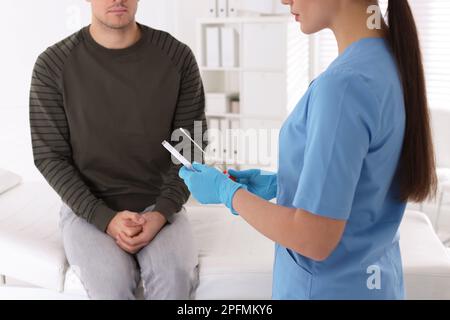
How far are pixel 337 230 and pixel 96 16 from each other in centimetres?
115

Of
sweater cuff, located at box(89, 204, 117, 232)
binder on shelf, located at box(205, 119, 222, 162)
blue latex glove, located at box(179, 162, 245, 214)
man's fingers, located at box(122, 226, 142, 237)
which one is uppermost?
blue latex glove, located at box(179, 162, 245, 214)

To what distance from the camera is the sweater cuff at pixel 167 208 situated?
1.71 metres

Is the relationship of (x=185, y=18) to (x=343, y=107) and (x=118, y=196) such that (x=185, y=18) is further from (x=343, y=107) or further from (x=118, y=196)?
(x=343, y=107)

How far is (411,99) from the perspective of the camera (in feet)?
3.20

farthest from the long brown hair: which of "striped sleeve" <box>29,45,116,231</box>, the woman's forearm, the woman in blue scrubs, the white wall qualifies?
the white wall

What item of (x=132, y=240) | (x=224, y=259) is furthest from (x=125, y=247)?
(x=224, y=259)

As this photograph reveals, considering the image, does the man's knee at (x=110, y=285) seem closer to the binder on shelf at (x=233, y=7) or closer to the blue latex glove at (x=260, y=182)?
the blue latex glove at (x=260, y=182)

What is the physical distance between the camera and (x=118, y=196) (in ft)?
5.90

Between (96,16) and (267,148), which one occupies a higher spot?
(96,16)

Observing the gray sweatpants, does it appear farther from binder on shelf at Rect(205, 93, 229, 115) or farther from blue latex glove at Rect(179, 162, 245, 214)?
binder on shelf at Rect(205, 93, 229, 115)

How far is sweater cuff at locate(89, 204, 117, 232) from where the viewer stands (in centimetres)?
166

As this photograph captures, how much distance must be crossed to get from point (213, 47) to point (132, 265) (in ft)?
7.52

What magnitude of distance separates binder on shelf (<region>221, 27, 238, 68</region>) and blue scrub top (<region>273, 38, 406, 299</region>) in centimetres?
265
